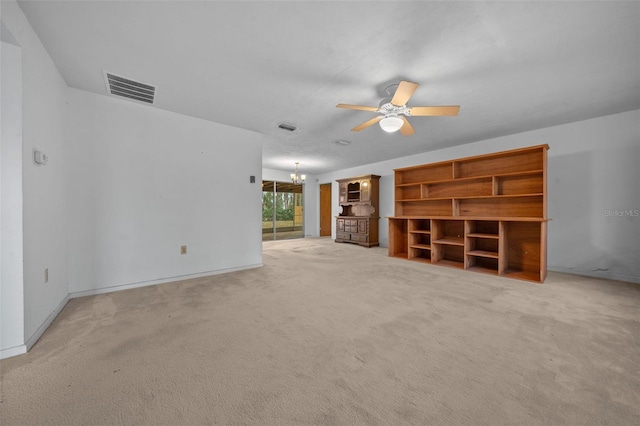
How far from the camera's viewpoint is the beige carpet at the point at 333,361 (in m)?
1.14

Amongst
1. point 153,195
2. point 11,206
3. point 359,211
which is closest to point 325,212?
point 359,211

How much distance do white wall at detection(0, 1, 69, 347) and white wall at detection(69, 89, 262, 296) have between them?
0.20m

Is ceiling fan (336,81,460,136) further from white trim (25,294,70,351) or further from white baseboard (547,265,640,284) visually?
white baseboard (547,265,640,284)

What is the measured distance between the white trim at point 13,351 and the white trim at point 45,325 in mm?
36

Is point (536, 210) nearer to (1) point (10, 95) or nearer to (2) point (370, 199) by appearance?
(2) point (370, 199)

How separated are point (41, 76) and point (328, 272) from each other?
3.64 m

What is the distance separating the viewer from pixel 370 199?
261 inches

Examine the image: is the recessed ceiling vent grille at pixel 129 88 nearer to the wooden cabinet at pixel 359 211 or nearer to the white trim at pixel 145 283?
the white trim at pixel 145 283

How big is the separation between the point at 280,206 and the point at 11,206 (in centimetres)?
676

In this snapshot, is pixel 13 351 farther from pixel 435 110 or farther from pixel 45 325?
pixel 435 110

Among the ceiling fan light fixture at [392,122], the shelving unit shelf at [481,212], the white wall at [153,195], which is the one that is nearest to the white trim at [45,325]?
the white wall at [153,195]

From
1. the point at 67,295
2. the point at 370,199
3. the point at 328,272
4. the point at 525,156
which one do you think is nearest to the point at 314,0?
the point at 328,272

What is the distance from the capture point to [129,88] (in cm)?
267

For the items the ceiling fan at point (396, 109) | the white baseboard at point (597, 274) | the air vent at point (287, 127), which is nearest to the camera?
the ceiling fan at point (396, 109)
